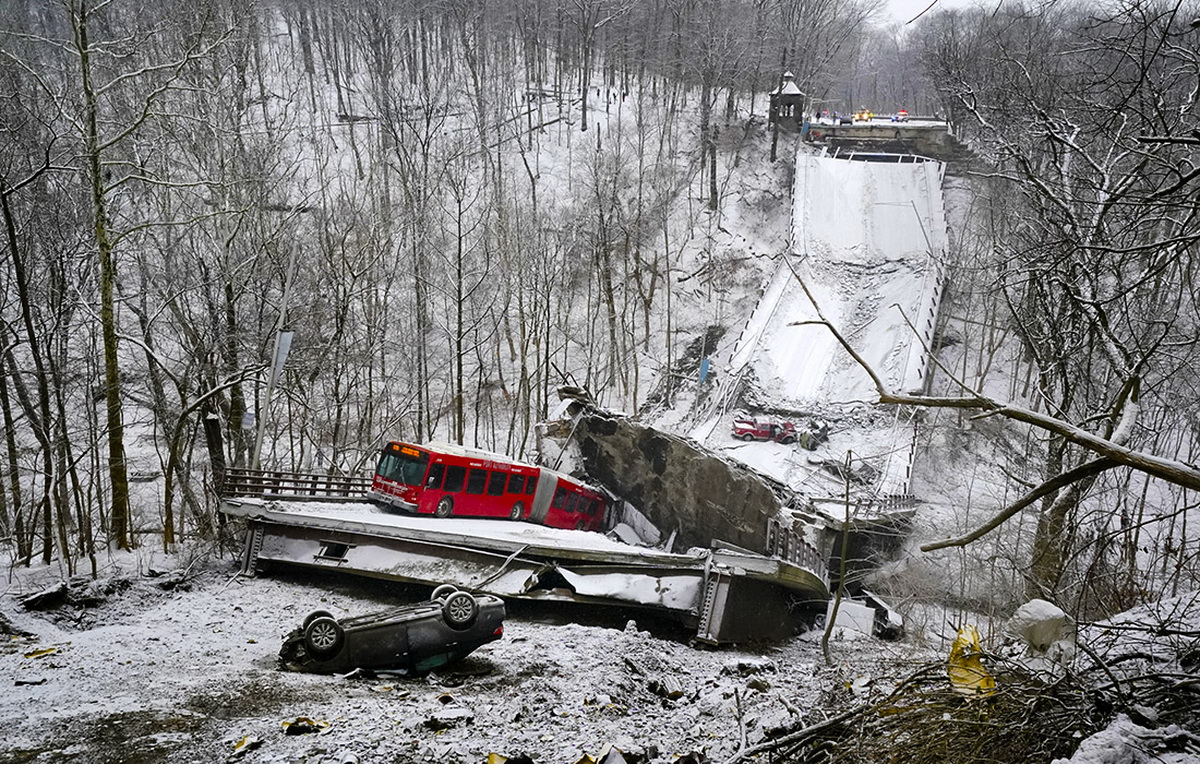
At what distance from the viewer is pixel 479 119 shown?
3984 centimetres

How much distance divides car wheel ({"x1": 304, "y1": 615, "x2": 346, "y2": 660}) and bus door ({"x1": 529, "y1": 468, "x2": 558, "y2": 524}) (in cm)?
935

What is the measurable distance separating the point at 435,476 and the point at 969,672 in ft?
40.4

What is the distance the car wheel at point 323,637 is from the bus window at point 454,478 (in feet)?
25.2

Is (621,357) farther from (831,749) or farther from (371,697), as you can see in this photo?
(831,749)

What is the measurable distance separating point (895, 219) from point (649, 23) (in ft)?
80.3

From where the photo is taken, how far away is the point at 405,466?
49.8 feet

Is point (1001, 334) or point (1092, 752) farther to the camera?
point (1001, 334)

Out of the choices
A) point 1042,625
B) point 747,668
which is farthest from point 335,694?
point 1042,625

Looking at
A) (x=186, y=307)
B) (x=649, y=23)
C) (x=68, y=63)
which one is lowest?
(x=186, y=307)

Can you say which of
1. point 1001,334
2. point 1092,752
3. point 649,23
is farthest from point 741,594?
point 649,23

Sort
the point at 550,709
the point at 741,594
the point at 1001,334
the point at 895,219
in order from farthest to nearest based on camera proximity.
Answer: the point at 895,219 < the point at 1001,334 < the point at 741,594 < the point at 550,709

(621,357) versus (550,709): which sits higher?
(550,709)

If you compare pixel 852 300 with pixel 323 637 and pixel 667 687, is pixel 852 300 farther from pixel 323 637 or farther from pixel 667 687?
pixel 323 637

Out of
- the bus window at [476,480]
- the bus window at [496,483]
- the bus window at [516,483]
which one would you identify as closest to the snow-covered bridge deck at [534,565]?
the bus window at [476,480]
